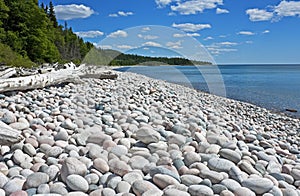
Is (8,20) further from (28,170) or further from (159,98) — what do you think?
(28,170)

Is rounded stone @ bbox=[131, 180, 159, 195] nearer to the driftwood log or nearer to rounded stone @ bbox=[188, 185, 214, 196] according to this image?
rounded stone @ bbox=[188, 185, 214, 196]

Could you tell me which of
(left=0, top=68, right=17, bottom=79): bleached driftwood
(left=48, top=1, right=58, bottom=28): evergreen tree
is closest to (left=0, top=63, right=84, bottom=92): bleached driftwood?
(left=0, top=68, right=17, bottom=79): bleached driftwood

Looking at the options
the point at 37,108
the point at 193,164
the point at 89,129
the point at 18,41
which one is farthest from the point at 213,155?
the point at 18,41

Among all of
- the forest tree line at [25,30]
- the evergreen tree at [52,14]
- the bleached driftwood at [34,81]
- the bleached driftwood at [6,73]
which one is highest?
the evergreen tree at [52,14]

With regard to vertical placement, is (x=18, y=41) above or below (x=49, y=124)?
above

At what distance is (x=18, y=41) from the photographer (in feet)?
72.3

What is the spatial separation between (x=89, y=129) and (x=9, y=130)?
721mm

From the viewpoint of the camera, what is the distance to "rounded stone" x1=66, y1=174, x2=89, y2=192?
68.9 inches

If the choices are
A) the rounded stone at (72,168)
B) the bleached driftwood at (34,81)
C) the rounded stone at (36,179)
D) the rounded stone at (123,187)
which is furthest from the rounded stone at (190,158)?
the bleached driftwood at (34,81)

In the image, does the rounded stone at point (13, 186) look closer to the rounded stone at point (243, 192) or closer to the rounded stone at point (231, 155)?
the rounded stone at point (243, 192)

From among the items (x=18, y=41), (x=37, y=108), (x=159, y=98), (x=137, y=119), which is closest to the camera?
(x=137, y=119)

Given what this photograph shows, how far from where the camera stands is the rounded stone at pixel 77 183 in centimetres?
175

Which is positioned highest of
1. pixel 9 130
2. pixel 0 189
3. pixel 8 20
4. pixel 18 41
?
pixel 8 20

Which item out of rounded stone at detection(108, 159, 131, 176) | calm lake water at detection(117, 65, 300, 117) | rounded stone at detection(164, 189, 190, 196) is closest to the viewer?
rounded stone at detection(164, 189, 190, 196)
